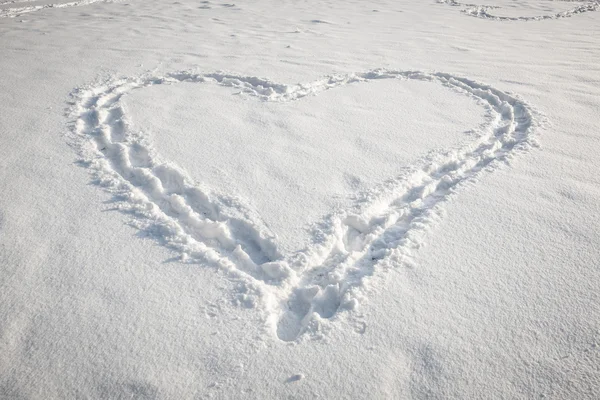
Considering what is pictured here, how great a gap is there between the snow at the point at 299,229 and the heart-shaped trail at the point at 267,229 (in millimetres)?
12

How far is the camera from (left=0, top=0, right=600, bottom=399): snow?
1.34m

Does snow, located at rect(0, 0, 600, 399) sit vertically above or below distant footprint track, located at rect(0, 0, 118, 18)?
below

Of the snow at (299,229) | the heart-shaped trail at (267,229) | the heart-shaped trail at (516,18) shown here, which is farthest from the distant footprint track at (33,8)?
the heart-shaped trail at (516,18)

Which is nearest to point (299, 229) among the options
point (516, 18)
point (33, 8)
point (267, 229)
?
point (267, 229)

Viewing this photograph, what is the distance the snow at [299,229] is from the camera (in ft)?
4.41

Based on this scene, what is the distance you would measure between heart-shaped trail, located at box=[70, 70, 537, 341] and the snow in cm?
1

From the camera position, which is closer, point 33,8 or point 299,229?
point 299,229

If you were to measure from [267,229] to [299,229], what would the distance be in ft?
0.52

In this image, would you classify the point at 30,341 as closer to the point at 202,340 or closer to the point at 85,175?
the point at 202,340

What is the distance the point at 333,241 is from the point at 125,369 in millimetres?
1004

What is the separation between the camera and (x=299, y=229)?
1945 millimetres

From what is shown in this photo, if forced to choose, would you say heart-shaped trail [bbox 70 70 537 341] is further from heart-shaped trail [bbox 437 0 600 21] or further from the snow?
heart-shaped trail [bbox 437 0 600 21]

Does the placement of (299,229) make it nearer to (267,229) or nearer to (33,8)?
(267,229)

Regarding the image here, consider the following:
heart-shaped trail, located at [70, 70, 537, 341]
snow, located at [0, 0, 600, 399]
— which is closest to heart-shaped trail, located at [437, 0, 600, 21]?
snow, located at [0, 0, 600, 399]
